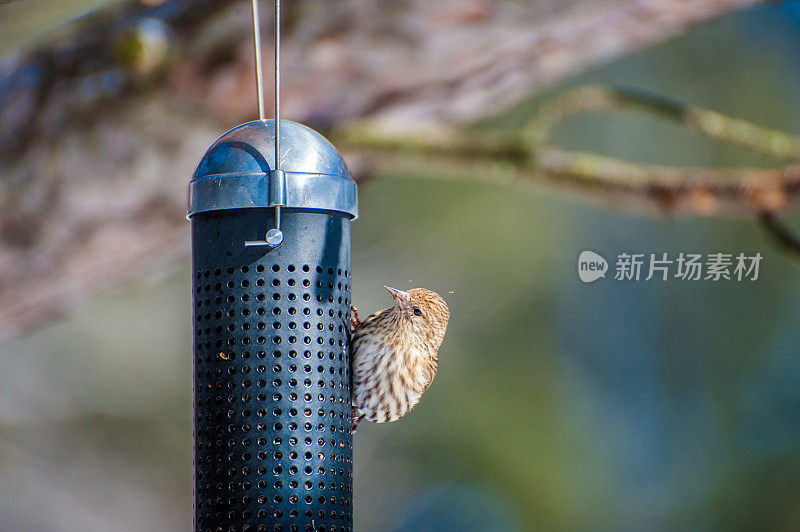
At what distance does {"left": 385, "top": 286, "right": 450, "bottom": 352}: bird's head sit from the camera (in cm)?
335

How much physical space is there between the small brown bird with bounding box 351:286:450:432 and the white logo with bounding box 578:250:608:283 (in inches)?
234

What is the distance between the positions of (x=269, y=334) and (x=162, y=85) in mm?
2278

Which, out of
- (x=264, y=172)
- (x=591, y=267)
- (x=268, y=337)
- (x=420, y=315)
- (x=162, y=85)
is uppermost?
(x=591, y=267)

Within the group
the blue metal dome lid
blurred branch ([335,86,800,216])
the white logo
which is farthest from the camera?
the white logo

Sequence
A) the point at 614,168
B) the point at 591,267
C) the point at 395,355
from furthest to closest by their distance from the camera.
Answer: the point at 591,267 → the point at 614,168 → the point at 395,355

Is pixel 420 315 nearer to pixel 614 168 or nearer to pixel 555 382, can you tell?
pixel 614 168

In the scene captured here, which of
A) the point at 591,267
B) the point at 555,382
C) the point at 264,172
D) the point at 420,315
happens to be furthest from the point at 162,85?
the point at 555,382

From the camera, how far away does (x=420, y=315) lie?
3471 millimetres

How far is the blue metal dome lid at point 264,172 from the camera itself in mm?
2648

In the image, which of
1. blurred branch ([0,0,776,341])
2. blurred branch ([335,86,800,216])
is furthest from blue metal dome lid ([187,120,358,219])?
blurred branch ([335,86,800,216])

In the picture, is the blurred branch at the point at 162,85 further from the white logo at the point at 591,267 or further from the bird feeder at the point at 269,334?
the white logo at the point at 591,267

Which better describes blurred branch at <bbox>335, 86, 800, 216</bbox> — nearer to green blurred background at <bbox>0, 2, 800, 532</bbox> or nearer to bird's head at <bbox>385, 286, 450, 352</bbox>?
bird's head at <bbox>385, 286, 450, 352</bbox>

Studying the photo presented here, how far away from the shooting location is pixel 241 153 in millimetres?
2672

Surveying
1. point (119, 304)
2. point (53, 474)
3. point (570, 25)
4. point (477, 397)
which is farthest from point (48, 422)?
point (570, 25)
